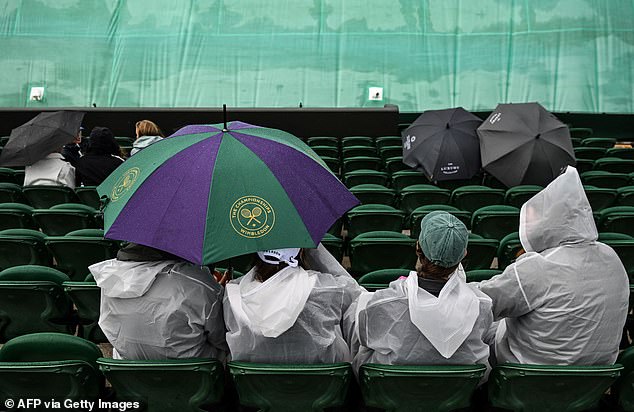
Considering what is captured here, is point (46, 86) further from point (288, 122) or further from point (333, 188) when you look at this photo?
point (333, 188)

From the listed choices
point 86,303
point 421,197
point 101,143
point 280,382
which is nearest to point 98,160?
point 101,143

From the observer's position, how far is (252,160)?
9.00ft

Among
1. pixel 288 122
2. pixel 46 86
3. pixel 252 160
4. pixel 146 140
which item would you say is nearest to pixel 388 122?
pixel 288 122

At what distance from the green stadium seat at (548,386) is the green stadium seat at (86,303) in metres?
1.91

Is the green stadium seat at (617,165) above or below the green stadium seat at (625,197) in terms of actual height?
above

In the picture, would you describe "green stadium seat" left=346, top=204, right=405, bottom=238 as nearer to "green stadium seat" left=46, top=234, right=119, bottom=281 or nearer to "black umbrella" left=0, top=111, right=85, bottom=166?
"green stadium seat" left=46, top=234, right=119, bottom=281

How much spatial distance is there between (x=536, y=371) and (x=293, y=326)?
2.97 ft

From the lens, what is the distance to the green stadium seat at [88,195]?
5.52 meters

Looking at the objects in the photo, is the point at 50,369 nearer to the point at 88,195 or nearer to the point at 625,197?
the point at 88,195

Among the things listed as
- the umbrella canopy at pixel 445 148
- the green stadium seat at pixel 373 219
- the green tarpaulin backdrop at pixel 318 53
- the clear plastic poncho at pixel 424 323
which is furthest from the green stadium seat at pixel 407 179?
the green tarpaulin backdrop at pixel 318 53

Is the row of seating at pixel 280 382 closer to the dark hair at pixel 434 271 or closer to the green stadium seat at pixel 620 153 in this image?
the dark hair at pixel 434 271

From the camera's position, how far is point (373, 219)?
188 inches

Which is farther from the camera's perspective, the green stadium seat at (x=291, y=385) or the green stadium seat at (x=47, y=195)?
the green stadium seat at (x=47, y=195)

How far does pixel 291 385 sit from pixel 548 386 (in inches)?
37.9
